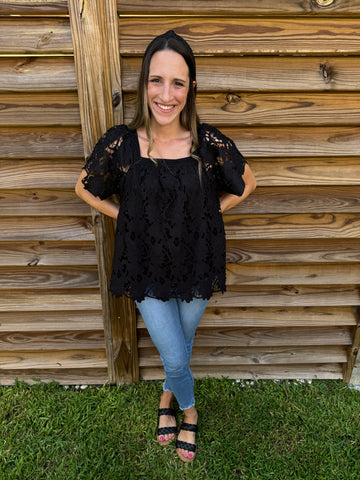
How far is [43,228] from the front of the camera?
2.05 meters

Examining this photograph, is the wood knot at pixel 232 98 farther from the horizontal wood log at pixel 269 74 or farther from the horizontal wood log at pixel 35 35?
the horizontal wood log at pixel 35 35

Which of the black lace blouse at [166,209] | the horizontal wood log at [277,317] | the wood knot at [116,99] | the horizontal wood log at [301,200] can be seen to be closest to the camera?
the black lace blouse at [166,209]

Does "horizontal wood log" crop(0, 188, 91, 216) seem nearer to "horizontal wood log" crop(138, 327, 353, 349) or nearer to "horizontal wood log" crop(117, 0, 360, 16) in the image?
"horizontal wood log" crop(117, 0, 360, 16)

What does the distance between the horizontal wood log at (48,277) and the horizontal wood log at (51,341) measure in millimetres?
399

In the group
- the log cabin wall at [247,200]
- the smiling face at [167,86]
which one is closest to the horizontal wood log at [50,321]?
the log cabin wall at [247,200]

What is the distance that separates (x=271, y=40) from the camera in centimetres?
169

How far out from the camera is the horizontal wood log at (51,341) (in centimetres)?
239

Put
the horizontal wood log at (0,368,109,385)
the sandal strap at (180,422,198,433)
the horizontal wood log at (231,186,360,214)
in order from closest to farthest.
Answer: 1. the horizontal wood log at (231,186,360,214)
2. the sandal strap at (180,422,198,433)
3. the horizontal wood log at (0,368,109,385)

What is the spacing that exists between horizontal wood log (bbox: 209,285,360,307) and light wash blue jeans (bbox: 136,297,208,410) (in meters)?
0.49

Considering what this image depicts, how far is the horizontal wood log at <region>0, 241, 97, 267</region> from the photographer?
6.90 feet

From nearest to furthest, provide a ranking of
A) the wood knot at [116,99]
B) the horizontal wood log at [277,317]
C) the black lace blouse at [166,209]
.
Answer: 1. the black lace blouse at [166,209]
2. the wood knot at [116,99]
3. the horizontal wood log at [277,317]

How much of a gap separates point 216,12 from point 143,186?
2.89 feet

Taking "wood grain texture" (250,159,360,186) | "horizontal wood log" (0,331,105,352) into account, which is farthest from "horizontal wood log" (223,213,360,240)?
"horizontal wood log" (0,331,105,352)

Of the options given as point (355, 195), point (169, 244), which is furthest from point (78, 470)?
point (355, 195)
